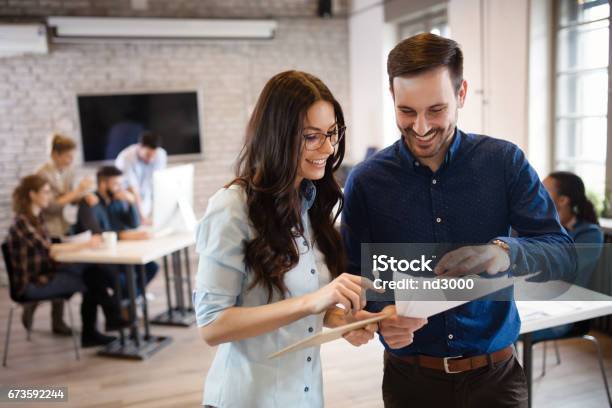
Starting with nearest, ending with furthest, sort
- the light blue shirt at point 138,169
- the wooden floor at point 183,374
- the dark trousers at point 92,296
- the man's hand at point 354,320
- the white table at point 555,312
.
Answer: the man's hand at point 354,320
the white table at point 555,312
the wooden floor at point 183,374
the dark trousers at point 92,296
the light blue shirt at point 138,169

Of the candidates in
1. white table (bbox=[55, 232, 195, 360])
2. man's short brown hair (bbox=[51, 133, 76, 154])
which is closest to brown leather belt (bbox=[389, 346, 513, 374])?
white table (bbox=[55, 232, 195, 360])

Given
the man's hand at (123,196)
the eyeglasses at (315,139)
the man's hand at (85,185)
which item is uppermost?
the eyeglasses at (315,139)

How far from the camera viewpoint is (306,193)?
1443 mm

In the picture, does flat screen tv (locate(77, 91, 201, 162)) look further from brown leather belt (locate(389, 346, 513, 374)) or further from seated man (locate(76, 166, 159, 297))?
brown leather belt (locate(389, 346, 513, 374))

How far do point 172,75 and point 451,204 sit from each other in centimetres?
580

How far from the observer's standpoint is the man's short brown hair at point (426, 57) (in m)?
1.29

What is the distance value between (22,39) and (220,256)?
580cm

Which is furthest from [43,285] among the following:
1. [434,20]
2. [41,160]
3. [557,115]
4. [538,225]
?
[434,20]

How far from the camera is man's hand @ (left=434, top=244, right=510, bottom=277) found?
116cm

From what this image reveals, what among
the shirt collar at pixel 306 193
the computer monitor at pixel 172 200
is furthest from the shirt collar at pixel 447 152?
the computer monitor at pixel 172 200

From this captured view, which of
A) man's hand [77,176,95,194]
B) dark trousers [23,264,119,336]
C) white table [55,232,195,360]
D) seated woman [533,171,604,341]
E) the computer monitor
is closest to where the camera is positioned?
seated woman [533,171,604,341]

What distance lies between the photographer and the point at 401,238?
143 centimetres

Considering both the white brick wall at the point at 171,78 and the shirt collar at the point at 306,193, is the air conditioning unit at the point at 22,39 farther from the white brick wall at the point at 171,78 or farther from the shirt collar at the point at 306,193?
the shirt collar at the point at 306,193

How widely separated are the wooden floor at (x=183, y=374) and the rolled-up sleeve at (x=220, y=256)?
2.14 meters
